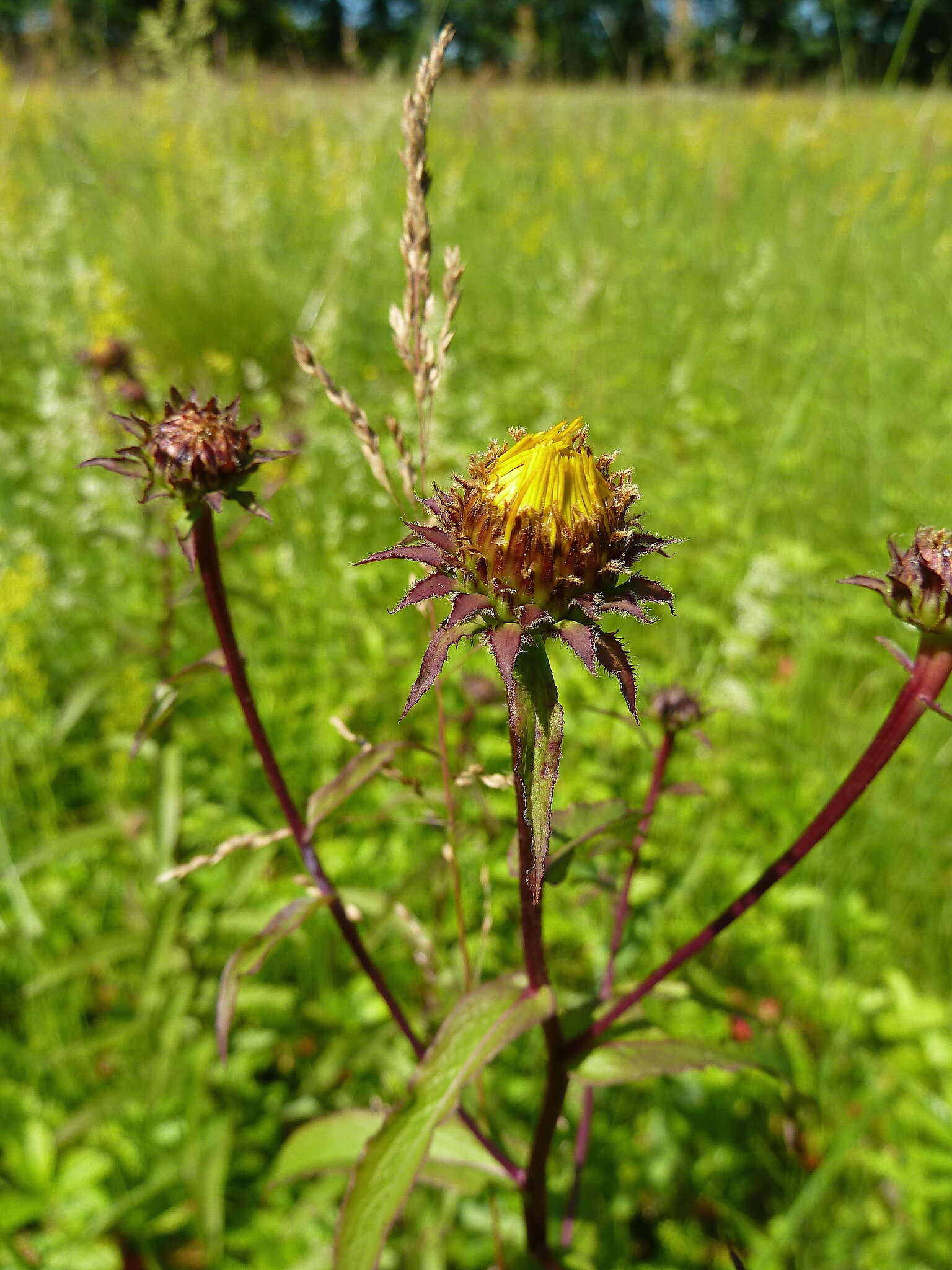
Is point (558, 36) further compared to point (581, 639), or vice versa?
point (558, 36)

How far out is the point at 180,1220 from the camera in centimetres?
159

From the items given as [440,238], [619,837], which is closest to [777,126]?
[440,238]

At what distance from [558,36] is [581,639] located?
1526cm

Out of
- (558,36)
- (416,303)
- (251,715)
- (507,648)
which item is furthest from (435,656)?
(558,36)

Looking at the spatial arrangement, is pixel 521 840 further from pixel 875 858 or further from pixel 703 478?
pixel 703 478

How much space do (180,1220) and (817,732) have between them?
1983mm

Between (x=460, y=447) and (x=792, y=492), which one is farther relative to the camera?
(x=792, y=492)

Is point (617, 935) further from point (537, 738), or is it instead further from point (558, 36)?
point (558, 36)

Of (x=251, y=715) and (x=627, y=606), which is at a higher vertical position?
(x=627, y=606)

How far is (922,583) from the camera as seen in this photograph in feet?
2.65

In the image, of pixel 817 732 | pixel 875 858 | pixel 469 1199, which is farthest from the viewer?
pixel 817 732

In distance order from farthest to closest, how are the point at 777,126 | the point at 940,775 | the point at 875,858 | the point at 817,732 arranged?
the point at 777,126 → the point at 817,732 → the point at 940,775 → the point at 875,858

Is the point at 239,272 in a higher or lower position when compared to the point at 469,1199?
higher

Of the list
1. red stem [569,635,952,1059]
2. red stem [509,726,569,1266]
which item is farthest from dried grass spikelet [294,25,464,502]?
red stem [569,635,952,1059]
